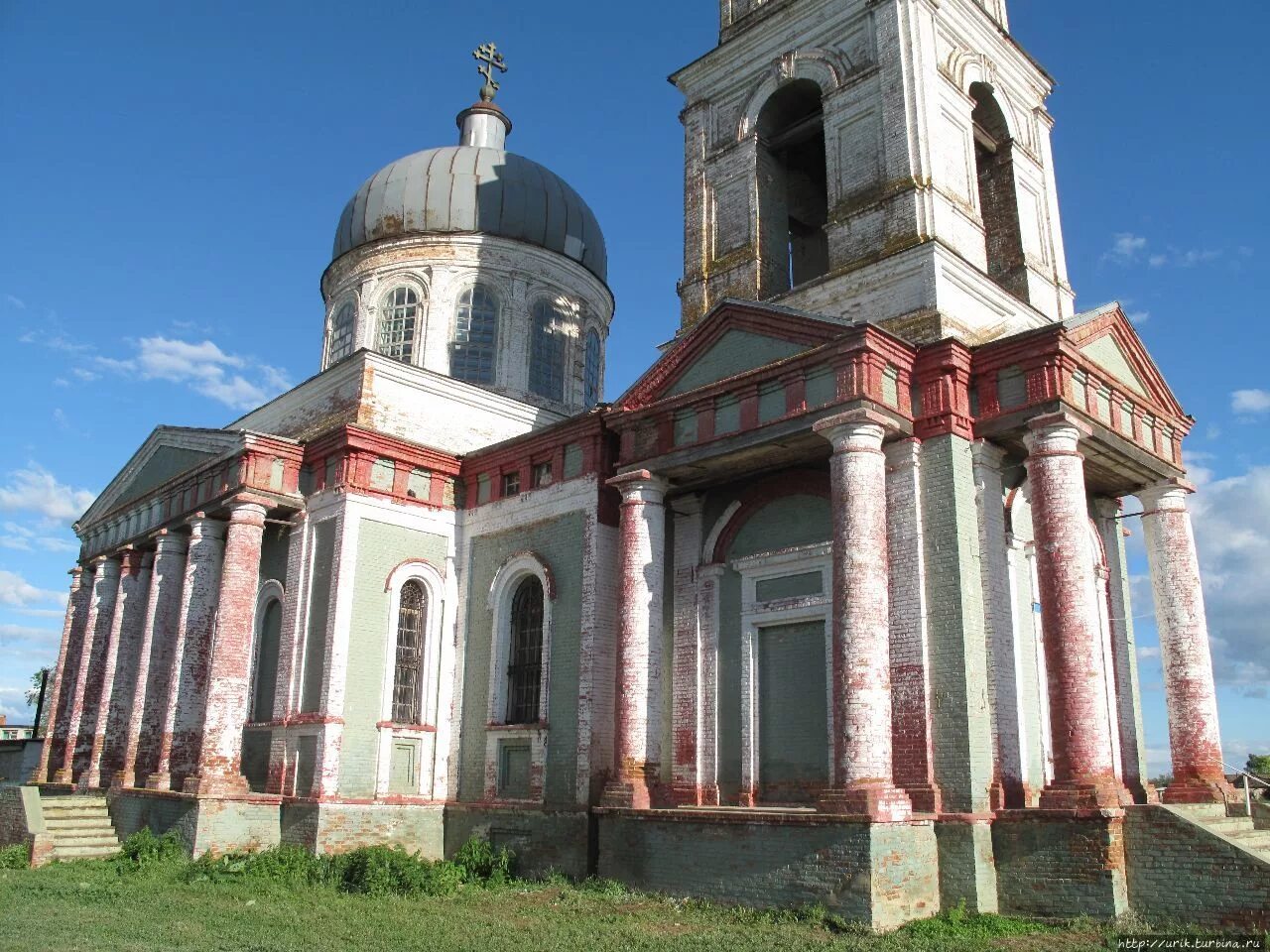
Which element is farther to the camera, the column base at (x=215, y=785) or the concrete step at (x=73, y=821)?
the concrete step at (x=73, y=821)

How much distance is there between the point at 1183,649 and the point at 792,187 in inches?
393

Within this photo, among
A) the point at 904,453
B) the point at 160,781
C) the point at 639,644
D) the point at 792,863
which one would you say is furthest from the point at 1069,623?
the point at 160,781

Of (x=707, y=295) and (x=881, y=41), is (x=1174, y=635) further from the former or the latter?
(x=881, y=41)

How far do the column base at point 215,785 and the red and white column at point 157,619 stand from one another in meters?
3.49

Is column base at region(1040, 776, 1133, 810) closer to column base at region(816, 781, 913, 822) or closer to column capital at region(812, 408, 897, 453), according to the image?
column base at region(816, 781, 913, 822)

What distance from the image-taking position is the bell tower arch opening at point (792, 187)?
18.6 meters

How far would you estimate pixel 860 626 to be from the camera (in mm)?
12625

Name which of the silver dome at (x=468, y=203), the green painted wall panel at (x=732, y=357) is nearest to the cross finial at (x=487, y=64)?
the silver dome at (x=468, y=203)

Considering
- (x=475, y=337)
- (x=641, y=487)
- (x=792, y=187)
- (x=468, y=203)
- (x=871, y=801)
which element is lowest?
Answer: (x=871, y=801)

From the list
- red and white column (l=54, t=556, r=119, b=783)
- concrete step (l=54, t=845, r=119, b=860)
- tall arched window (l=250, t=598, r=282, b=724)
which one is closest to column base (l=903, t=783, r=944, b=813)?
tall arched window (l=250, t=598, r=282, b=724)

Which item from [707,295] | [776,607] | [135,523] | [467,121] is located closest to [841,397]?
[776,607]

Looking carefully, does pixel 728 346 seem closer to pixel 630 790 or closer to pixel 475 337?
pixel 630 790

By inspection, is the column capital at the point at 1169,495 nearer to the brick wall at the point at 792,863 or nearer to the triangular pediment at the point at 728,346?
the triangular pediment at the point at 728,346

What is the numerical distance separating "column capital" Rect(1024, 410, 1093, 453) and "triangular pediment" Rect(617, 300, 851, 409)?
105 inches
